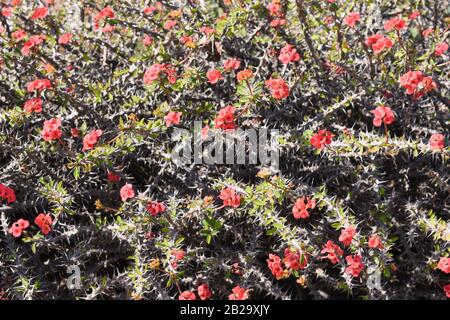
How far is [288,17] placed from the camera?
399 cm

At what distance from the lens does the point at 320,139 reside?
2.90 m

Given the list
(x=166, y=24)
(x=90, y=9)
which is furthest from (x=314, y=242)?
(x=90, y=9)

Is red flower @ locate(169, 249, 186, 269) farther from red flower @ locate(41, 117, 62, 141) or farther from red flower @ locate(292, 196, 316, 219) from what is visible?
red flower @ locate(41, 117, 62, 141)

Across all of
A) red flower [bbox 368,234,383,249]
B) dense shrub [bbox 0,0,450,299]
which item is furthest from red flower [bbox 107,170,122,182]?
red flower [bbox 368,234,383,249]

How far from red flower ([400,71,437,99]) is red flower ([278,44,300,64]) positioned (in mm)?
599

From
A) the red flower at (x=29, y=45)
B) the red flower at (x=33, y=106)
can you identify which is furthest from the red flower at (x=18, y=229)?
the red flower at (x=29, y=45)

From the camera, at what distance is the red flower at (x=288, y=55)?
3.19 meters

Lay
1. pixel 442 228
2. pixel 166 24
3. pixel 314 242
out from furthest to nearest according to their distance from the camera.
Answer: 1. pixel 166 24
2. pixel 314 242
3. pixel 442 228

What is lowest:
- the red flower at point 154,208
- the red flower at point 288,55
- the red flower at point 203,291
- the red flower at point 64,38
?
the red flower at point 203,291

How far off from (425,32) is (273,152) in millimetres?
1369

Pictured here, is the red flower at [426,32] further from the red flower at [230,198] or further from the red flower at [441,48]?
the red flower at [230,198]

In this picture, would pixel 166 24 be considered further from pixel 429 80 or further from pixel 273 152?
pixel 429 80

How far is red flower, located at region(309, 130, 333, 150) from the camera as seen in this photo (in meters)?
→ 2.89
